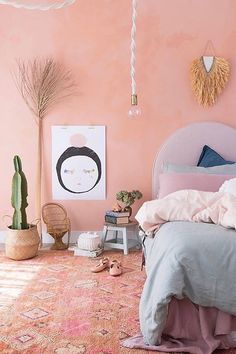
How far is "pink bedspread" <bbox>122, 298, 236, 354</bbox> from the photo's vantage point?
2.09 metres

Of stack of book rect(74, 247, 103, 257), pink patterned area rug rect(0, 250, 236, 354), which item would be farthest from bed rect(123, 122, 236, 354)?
stack of book rect(74, 247, 103, 257)

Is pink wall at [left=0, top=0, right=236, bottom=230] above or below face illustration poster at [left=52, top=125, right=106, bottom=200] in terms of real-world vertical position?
above

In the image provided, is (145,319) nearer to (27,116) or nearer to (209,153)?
(209,153)

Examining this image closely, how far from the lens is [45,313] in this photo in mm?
2479

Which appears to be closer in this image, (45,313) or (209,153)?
(45,313)

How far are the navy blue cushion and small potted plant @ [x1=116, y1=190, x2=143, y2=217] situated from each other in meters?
0.65

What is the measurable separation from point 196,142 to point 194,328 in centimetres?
221

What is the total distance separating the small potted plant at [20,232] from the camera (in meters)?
3.60

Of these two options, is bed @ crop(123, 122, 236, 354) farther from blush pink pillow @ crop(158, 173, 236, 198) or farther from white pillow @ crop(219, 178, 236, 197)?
blush pink pillow @ crop(158, 173, 236, 198)

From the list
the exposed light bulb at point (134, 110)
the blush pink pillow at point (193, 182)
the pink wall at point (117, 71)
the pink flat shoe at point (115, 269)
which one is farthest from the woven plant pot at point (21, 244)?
the exposed light bulb at point (134, 110)

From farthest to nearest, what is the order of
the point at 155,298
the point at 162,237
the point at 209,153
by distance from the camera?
the point at 209,153 → the point at 162,237 → the point at 155,298

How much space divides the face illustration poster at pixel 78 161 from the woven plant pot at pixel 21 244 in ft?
1.99

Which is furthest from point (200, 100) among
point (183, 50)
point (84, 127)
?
point (84, 127)

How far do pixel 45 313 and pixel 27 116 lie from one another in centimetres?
216
